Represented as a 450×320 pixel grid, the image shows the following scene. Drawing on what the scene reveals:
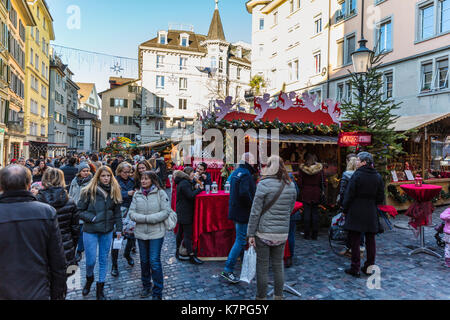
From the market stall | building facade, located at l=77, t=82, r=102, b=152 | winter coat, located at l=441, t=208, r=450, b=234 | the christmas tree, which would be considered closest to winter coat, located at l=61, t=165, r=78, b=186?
the christmas tree

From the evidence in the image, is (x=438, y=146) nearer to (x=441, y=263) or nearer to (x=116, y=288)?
Answer: (x=441, y=263)

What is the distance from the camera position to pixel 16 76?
24.6 m

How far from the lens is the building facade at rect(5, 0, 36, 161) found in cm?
2244

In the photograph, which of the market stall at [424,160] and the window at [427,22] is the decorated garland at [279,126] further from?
the window at [427,22]

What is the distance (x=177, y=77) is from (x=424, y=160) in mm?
34714

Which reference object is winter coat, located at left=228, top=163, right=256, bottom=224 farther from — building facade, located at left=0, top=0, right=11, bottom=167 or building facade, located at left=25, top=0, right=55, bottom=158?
building facade, located at left=25, top=0, right=55, bottom=158

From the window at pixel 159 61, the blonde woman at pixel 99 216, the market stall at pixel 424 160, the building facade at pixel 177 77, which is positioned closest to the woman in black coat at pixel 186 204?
the blonde woman at pixel 99 216

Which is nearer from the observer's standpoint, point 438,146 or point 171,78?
point 438,146

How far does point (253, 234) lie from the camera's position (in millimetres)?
3703

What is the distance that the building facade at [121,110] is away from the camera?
143 ft

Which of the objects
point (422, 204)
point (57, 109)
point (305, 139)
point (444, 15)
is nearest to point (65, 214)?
point (305, 139)

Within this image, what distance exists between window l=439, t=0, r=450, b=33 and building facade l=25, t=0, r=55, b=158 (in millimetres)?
31434
